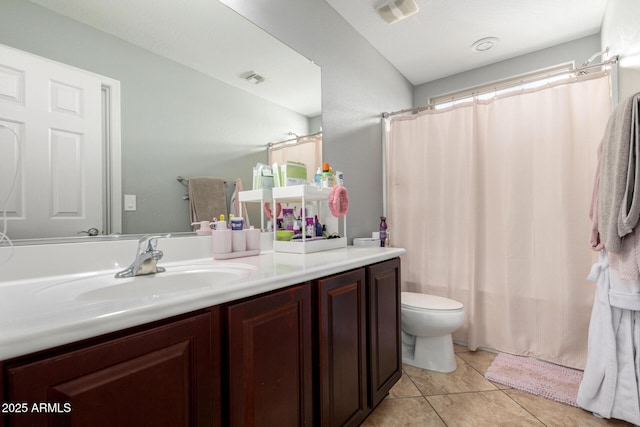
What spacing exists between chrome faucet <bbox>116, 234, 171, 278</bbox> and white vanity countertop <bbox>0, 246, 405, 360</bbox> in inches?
1.1

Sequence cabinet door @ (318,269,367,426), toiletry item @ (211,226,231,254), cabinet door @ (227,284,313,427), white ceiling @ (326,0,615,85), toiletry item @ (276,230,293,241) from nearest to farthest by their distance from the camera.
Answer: cabinet door @ (227,284,313,427), cabinet door @ (318,269,367,426), toiletry item @ (211,226,231,254), toiletry item @ (276,230,293,241), white ceiling @ (326,0,615,85)

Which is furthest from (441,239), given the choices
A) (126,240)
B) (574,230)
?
(126,240)

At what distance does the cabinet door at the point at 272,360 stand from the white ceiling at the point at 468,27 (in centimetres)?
199

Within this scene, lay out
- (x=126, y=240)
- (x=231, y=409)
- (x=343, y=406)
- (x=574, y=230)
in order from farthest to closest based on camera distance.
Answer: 1. (x=574, y=230)
2. (x=343, y=406)
3. (x=126, y=240)
4. (x=231, y=409)

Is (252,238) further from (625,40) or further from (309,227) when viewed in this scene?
(625,40)

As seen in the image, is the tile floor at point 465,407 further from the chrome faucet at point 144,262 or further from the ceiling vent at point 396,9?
the ceiling vent at point 396,9

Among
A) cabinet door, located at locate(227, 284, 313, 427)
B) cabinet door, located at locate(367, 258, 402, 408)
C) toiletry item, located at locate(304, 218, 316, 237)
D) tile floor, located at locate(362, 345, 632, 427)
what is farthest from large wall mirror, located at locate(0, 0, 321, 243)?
tile floor, located at locate(362, 345, 632, 427)

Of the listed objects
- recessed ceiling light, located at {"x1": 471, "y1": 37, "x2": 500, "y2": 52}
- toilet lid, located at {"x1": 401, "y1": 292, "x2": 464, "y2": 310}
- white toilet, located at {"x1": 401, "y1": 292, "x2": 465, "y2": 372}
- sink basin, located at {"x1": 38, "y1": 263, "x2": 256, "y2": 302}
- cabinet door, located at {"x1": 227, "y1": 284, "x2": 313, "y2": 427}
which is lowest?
white toilet, located at {"x1": 401, "y1": 292, "x2": 465, "y2": 372}

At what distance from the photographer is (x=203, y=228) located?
4.28ft

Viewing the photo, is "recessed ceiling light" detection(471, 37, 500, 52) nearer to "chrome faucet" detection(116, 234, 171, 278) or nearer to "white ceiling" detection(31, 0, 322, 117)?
"white ceiling" detection(31, 0, 322, 117)

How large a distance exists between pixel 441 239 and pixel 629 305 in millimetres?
1105

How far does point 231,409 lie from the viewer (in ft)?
2.45

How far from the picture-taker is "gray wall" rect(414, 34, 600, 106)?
231 centimetres

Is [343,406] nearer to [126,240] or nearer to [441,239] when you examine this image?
[126,240]
